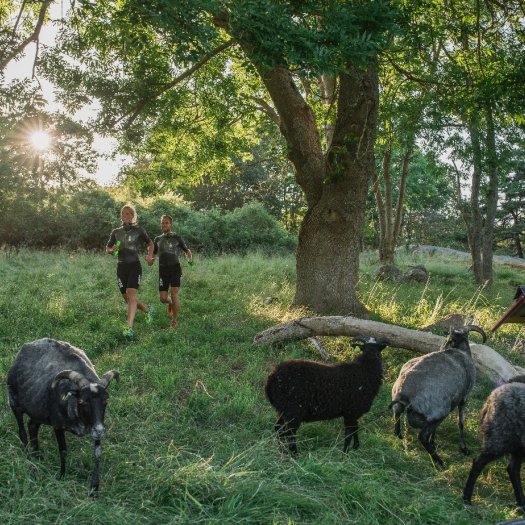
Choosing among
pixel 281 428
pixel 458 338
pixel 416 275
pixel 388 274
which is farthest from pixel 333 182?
pixel 416 275

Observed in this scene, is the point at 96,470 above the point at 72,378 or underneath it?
underneath

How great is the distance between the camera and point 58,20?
33.6 feet

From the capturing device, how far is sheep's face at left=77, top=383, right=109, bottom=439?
14.9 feet

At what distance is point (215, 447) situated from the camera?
559 centimetres

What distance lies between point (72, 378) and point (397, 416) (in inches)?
138

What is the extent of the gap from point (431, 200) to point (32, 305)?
1842 inches

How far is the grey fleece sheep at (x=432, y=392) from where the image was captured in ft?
19.5

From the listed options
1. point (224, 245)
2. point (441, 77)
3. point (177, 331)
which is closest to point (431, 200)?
point (224, 245)

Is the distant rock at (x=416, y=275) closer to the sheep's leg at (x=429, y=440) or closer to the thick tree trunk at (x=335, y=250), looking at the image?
the thick tree trunk at (x=335, y=250)

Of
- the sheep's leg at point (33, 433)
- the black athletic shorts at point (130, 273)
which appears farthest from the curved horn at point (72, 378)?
the black athletic shorts at point (130, 273)

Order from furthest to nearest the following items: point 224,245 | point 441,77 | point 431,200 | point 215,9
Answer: point 431,200
point 224,245
point 441,77
point 215,9

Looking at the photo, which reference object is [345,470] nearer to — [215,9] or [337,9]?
[215,9]

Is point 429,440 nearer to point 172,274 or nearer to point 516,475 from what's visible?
point 516,475

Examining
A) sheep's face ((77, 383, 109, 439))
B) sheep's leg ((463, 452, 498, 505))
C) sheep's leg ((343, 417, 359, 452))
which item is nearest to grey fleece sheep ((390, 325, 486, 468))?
sheep's leg ((343, 417, 359, 452))
